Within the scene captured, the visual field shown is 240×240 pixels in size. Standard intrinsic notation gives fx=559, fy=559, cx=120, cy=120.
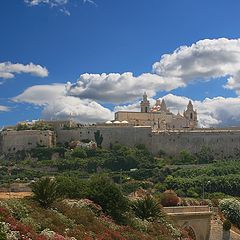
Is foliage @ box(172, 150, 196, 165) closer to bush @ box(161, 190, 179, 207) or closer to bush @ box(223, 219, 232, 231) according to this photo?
bush @ box(161, 190, 179, 207)

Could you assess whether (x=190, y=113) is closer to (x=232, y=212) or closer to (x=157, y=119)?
(x=157, y=119)

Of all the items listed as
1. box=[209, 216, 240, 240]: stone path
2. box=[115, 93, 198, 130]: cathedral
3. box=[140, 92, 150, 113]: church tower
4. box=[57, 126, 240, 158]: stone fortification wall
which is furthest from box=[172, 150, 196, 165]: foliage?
box=[209, 216, 240, 240]: stone path

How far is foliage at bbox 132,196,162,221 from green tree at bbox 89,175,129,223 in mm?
1230

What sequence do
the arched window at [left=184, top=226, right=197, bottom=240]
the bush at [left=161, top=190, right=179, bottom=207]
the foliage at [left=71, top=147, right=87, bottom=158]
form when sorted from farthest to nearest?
1. the foliage at [left=71, top=147, right=87, bottom=158]
2. the bush at [left=161, top=190, right=179, bottom=207]
3. the arched window at [left=184, top=226, right=197, bottom=240]

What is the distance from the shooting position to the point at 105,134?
86000mm

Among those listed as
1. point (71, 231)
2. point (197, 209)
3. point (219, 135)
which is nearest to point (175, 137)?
point (219, 135)

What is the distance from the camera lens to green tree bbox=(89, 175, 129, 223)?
2206 centimetres

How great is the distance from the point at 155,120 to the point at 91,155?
27.0 meters

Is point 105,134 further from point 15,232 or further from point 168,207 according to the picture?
point 15,232

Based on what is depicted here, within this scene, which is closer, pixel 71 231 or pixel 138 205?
pixel 71 231

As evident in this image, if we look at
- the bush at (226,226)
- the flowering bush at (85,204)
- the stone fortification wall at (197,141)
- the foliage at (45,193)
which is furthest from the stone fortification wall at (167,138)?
the foliage at (45,193)

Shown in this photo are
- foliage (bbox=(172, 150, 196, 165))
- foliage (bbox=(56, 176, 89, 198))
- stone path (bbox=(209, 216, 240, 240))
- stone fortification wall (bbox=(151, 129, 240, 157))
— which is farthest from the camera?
stone fortification wall (bbox=(151, 129, 240, 157))

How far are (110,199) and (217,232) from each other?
8.36 metres

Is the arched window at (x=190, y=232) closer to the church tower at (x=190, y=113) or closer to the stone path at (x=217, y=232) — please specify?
the stone path at (x=217, y=232)
